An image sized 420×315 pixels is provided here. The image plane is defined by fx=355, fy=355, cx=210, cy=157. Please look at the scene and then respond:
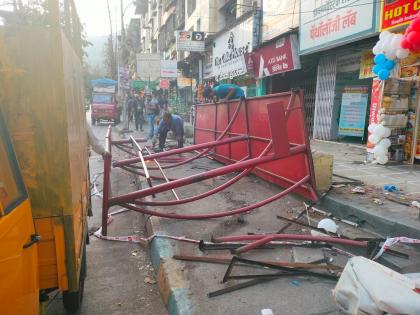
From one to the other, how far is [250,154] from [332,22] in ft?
16.3

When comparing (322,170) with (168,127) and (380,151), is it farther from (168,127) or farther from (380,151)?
(168,127)

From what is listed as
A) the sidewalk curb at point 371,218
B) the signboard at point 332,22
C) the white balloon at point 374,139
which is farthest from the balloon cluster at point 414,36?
the signboard at point 332,22

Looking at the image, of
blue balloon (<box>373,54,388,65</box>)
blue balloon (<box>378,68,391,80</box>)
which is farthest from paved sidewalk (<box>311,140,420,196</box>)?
blue balloon (<box>373,54,388,65</box>)

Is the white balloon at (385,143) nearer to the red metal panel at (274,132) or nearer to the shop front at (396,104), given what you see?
the shop front at (396,104)

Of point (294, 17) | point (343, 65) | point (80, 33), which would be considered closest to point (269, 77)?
point (294, 17)

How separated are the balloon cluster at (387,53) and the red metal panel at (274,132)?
232 centimetres

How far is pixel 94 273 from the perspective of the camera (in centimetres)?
384

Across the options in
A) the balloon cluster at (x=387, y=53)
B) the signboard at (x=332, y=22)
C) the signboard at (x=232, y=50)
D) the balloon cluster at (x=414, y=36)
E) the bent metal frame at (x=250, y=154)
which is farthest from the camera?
the signboard at (x=232, y=50)

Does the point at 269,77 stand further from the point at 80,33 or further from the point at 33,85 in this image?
the point at 33,85

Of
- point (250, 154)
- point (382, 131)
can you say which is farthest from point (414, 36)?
point (250, 154)

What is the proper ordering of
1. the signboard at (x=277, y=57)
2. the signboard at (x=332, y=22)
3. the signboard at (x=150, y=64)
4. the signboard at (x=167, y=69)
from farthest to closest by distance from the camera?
the signboard at (x=167, y=69)
the signboard at (x=150, y=64)
the signboard at (x=277, y=57)
the signboard at (x=332, y=22)

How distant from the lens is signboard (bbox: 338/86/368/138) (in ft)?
33.1

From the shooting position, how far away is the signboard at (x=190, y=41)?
18.7 m

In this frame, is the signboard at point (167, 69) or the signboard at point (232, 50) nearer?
the signboard at point (232, 50)
